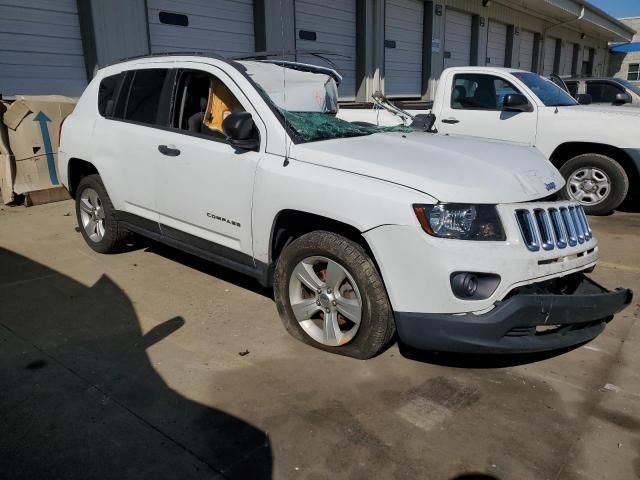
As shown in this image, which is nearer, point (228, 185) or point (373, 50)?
point (228, 185)

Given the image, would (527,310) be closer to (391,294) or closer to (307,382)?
(391,294)

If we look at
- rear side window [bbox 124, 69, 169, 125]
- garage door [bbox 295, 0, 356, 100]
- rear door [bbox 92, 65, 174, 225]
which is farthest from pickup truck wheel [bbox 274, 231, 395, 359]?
garage door [bbox 295, 0, 356, 100]

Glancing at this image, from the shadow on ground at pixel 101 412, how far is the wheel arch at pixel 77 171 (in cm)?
172

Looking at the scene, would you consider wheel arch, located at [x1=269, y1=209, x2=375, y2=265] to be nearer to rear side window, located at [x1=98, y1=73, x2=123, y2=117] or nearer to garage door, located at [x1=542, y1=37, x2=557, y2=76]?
rear side window, located at [x1=98, y1=73, x2=123, y2=117]

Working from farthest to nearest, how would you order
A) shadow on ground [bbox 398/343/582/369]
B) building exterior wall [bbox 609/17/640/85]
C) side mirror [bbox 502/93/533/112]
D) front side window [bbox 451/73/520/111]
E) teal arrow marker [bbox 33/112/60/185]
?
building exterior wall [bbox 609/17/640/85]
teal arrow marker [bbox 33/112/60/185]
front side window [bbox 451/73/520/111]
side mirror [bbox 502/93/533/112]
shadow on ground [bbox 398/343/582/369]

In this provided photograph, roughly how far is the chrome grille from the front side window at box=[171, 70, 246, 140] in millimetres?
2193

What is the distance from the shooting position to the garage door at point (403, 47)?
15647mm

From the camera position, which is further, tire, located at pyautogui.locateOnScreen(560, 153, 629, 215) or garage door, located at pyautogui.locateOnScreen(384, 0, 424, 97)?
garage door, located at pyautogui.locateOnScreen(384, 0, 424, 97)

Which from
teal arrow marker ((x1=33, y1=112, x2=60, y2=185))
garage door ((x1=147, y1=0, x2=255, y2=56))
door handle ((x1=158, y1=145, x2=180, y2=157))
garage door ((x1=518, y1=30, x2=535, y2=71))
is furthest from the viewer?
garage door ((x1=518, y1=30, x2=535, y2=71))

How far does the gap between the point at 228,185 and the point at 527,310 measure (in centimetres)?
203

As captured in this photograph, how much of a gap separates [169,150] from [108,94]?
133 cm

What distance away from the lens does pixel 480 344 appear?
2.87 metres

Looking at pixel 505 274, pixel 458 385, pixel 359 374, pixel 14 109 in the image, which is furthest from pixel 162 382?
pixel 14 109

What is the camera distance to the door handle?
161 inches
